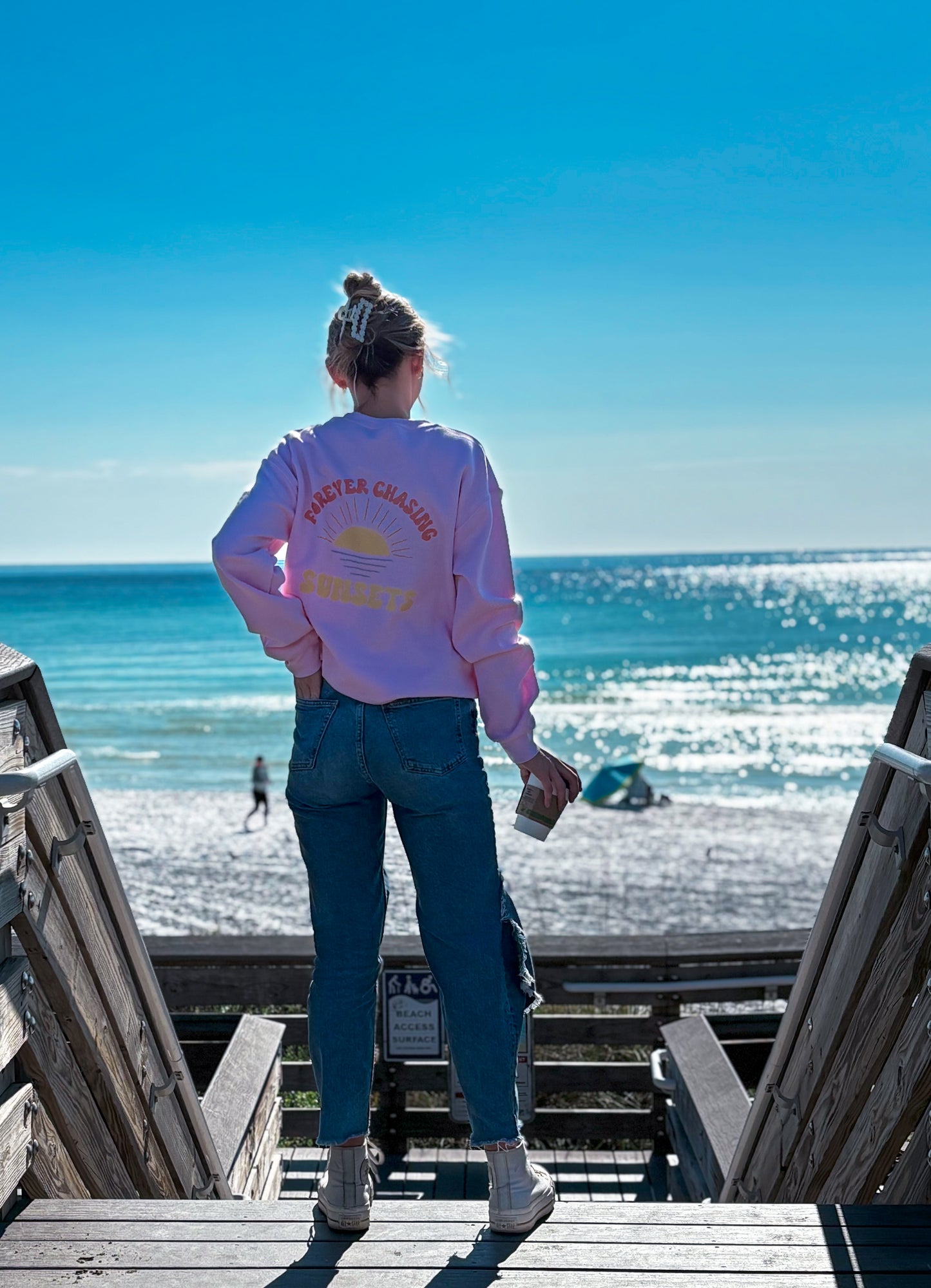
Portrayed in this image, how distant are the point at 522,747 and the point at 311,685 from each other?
16.1 inches

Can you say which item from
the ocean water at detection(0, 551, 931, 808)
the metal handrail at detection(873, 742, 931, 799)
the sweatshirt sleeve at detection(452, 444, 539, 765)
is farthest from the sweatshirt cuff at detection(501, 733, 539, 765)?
the ocean water at detection(0, 551, 931, 808)

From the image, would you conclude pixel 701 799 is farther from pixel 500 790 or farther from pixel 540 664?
pixel 540 664

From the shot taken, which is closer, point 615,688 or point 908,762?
point 908,762

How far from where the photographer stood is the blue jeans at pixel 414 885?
2.14 meters

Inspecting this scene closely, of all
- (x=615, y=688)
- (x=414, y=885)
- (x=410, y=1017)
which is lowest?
(x=615, y=688)

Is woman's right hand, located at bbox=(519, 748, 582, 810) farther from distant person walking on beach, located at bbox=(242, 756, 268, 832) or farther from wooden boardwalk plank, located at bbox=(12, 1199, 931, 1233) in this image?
distant person walking on beach, located at bbox=(242, 756, 268, 832)

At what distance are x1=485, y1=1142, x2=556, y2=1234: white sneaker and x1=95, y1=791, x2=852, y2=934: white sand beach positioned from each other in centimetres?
941

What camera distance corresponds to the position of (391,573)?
2.17 m

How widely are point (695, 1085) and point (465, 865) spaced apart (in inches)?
84.6

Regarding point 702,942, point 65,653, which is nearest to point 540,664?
point 65,653

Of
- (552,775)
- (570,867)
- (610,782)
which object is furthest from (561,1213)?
(610,782)

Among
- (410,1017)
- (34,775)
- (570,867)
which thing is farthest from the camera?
(570,867)

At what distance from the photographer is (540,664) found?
2270 inches

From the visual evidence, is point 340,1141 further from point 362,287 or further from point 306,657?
point 362,287
